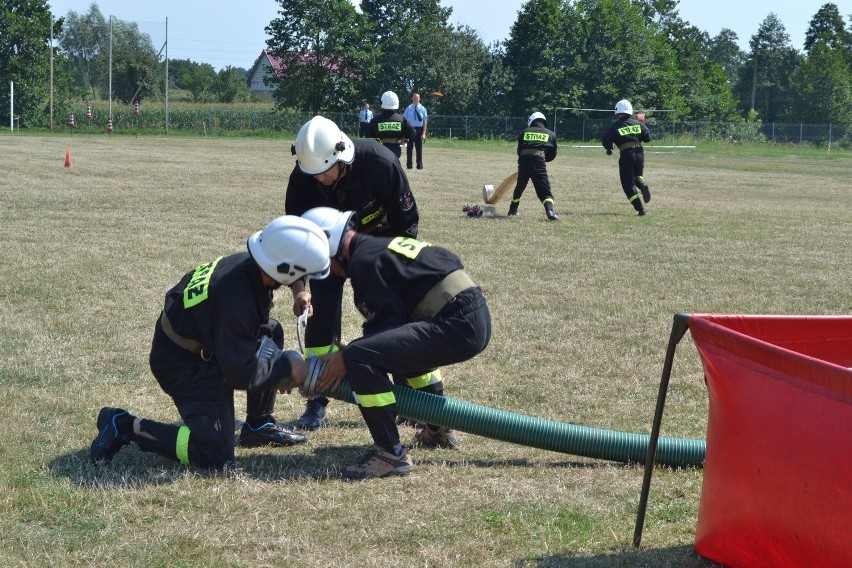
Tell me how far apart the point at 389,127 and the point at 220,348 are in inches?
626

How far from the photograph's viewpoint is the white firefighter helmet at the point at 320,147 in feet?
19.0

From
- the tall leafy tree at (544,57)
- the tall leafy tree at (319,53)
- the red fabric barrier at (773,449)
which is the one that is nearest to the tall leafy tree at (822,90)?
the tall leafy tree at (544,57)

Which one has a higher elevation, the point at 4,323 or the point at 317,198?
the point at 317,198

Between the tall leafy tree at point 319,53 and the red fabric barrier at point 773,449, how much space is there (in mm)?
58572

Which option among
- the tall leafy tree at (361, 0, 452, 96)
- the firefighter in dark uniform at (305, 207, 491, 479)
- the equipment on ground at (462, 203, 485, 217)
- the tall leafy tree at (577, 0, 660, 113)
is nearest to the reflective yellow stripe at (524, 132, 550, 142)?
the equipment on ground at (462, 203, 485, 217)

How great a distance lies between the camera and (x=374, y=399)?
17.0 feet

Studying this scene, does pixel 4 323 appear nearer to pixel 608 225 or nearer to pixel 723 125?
pixel 608 225

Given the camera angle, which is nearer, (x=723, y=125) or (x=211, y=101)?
(x=723, y=125)

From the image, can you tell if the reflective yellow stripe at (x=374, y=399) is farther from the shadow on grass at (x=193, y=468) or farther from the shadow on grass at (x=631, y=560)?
the shadow on grass at (x=631, y=560)

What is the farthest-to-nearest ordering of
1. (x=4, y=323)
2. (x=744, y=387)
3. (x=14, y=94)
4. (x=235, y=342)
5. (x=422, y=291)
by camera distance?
1. (x=14, y=94)
2. (x=4, y=323)
3. (x=422, y=291)
4. (x=235, y=342)
5. (x=744, y=387)

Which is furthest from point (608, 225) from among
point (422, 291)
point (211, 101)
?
point (211, 101)

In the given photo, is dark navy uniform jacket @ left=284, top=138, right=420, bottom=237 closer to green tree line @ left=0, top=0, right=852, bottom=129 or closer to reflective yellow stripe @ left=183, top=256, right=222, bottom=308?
reflective yellow stripe @ left=183, top=256, right=222, bottom=308

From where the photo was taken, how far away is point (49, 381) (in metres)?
6.86

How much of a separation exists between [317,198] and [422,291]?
132 cm
